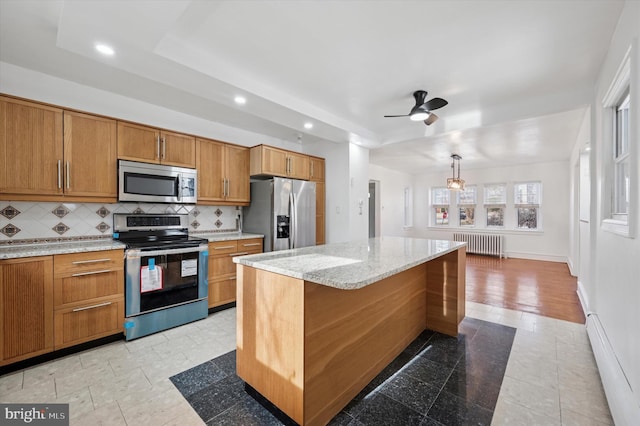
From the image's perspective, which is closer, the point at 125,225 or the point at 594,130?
the point at 594,130

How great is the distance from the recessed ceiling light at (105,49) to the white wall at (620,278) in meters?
3.32

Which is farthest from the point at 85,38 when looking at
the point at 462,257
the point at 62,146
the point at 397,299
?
the point at 462,257

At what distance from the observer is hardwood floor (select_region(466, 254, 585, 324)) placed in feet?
11.7

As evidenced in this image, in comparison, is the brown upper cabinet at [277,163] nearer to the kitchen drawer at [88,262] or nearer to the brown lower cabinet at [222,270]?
the brown lower cabinet at [222,270]

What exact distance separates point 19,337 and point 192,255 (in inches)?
55.3

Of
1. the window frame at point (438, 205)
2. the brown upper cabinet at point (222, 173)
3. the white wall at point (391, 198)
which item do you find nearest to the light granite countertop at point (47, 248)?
the brown upper cabinet at point (222, 173)

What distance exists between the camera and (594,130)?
2762 mm

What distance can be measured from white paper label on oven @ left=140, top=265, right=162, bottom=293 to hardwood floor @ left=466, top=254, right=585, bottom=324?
3920 mm

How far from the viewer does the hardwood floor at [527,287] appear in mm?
3558

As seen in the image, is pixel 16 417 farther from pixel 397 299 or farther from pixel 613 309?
pixel 613 309

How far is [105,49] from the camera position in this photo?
2.09m

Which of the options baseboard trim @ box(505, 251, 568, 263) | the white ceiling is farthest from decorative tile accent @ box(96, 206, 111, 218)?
baseboard trim @ box(505, 251, 568, 263)

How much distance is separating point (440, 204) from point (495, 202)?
1469mm

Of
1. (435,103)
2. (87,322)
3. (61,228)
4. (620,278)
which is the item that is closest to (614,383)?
(620,278)
